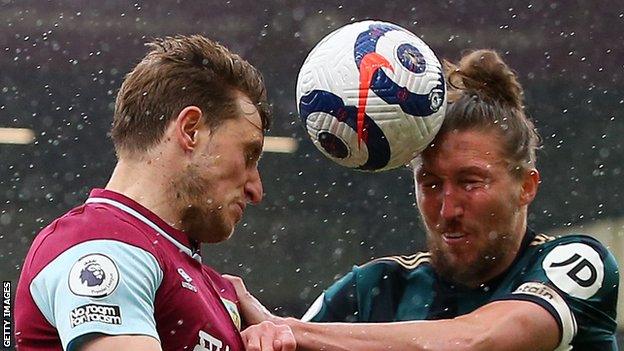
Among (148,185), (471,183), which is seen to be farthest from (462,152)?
(148,185)

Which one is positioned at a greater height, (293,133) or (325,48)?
(325,48)

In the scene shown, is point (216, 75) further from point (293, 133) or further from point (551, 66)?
point (551, 66)

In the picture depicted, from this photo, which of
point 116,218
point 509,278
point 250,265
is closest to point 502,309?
point 509,278

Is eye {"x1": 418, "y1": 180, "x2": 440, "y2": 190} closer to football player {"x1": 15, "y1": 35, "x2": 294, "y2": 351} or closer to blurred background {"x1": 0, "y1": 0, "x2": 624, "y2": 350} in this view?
football player {"x1": 15, "y1": 35, "x2": 294, "y2": 351}

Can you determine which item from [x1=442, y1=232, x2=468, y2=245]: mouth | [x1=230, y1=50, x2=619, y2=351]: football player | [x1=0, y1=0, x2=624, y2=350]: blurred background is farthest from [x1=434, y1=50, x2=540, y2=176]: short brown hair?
[x1=0, y1=0, x2=624, y2=350]: blurred background

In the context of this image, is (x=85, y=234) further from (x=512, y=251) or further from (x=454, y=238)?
(x=512, y=251)
